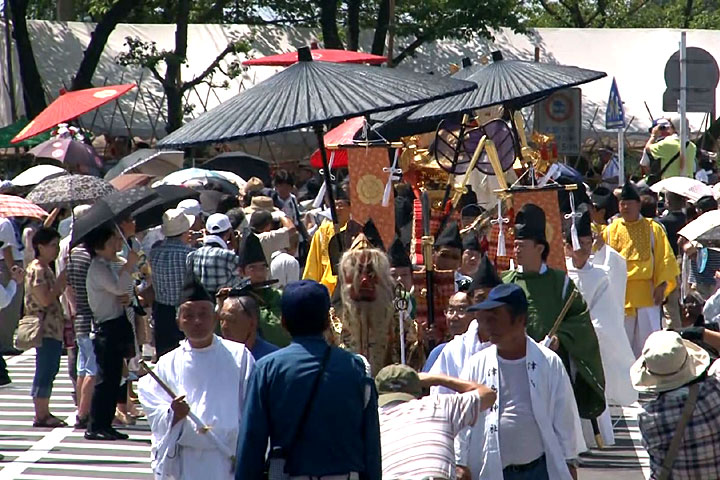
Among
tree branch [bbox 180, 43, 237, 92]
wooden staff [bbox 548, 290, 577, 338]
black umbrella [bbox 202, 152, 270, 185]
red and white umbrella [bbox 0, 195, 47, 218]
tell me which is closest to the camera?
wooden staff [bbox 548, 290, 577, 338]

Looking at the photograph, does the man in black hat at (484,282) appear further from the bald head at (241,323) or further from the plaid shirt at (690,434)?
the plaid shirt at (690,434)

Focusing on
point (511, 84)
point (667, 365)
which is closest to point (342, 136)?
point (511, 84)

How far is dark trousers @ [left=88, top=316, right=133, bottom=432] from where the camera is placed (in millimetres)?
11359

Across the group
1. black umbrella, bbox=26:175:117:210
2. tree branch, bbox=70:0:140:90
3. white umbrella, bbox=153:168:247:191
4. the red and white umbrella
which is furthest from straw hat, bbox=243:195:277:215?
tree branch, bbox=70:0:140:90

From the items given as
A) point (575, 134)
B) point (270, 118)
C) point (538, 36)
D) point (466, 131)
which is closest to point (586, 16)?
point (538, 36)

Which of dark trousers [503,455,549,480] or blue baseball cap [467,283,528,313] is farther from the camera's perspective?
dark trousers [503,455,549,480]

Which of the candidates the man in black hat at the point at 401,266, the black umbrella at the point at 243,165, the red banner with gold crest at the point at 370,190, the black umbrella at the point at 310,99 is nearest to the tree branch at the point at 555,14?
the black umbrella at the point at 243,165

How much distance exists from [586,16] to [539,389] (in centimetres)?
4434

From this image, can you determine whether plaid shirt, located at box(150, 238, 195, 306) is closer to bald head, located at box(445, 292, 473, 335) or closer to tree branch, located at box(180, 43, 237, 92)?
bald head, located at box(445, 292, 473, 335)

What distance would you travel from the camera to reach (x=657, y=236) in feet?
45.1

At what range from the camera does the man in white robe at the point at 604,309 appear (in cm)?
1149

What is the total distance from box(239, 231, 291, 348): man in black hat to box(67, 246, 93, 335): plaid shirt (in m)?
2.98

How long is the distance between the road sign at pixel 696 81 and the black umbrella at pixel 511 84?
8368 mm

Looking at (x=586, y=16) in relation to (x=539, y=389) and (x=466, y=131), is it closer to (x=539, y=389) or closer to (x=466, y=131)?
(x=466, y=131)
